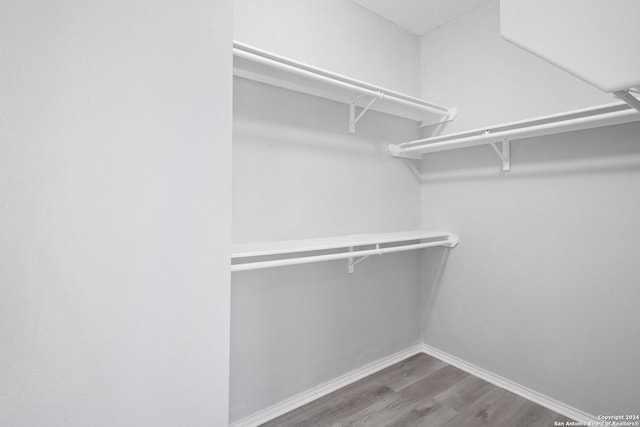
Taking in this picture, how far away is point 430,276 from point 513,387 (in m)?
0.79

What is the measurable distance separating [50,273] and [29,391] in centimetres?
24

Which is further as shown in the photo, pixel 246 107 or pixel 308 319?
pixel 308 319

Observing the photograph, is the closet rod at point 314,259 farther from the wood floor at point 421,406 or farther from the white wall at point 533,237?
the wood floor at point 421,406

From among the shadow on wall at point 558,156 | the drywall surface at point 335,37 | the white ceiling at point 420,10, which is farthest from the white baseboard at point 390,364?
the white ceiling at point 420,10

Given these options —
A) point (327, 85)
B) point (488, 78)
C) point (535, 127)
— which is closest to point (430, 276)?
point (535, 127)

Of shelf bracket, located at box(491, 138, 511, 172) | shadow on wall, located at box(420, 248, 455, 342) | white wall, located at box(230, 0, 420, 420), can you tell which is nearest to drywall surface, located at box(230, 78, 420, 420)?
white wall, located at box(230, 0, 420, 420)

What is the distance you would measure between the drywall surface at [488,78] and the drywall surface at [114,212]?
1711 mm

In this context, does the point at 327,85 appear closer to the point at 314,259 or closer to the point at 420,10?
the point at 314,259

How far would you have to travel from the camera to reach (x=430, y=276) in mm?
2238

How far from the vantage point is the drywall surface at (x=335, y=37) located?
5.08ft

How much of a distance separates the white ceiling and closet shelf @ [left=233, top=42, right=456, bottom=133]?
2.00 feet

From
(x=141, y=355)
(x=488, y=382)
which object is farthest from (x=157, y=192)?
(x=488, y=382)

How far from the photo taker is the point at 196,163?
0.80m

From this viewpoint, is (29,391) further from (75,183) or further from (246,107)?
(246,107)
